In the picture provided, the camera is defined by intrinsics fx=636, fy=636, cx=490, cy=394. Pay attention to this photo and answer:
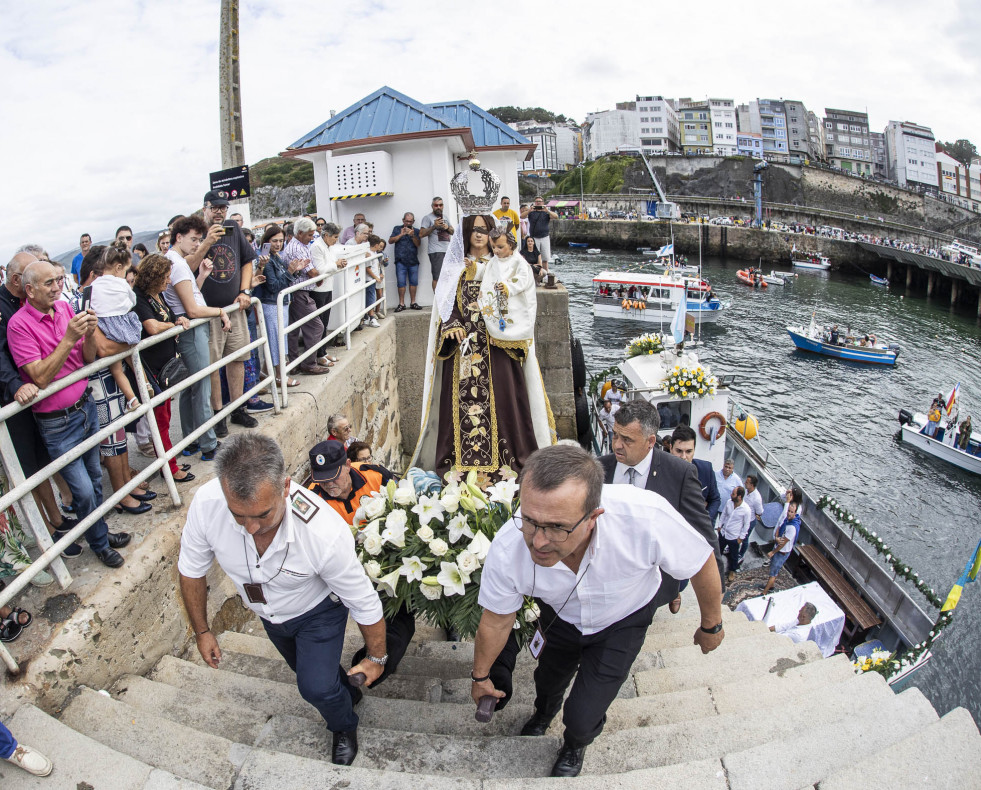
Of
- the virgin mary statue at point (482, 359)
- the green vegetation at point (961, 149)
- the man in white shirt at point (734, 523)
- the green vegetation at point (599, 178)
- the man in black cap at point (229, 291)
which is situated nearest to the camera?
the man in black cap at point (229, 291)

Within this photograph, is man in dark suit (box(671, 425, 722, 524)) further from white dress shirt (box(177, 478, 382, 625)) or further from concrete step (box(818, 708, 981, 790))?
white dress shirt (box(177, 478, 382, 625))

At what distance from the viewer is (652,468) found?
3629 millimetres

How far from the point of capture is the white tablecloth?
25.8 ft

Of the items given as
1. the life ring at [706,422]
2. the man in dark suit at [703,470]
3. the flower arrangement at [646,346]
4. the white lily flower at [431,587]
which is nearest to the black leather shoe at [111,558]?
the white lily flower at [431,587]

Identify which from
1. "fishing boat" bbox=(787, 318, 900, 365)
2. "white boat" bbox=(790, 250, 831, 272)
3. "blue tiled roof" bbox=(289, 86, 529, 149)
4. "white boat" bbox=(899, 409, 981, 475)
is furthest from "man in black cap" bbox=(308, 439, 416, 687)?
"white boat" bbox=(790, 250, 831, 272)

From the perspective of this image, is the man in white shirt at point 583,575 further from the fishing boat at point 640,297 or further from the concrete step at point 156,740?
the fishing boat at point 640,297

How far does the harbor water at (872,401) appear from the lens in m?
13.8

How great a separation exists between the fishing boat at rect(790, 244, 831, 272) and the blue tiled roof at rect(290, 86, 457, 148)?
4546 cm

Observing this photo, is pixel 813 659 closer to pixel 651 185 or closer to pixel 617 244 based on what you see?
pixel 617 244

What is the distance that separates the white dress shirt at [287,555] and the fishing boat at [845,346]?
28936mm

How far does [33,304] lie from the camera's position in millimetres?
3254

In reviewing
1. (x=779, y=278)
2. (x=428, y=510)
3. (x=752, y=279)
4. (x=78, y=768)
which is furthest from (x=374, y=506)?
(x=779, y=278)

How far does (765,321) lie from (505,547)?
34962 millimetres

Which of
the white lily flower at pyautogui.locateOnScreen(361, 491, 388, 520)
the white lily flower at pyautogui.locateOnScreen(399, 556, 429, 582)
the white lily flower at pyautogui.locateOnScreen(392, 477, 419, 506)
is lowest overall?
the white lily flower at pyautogui.locateOnScreen(399, 556, 429, 582)
